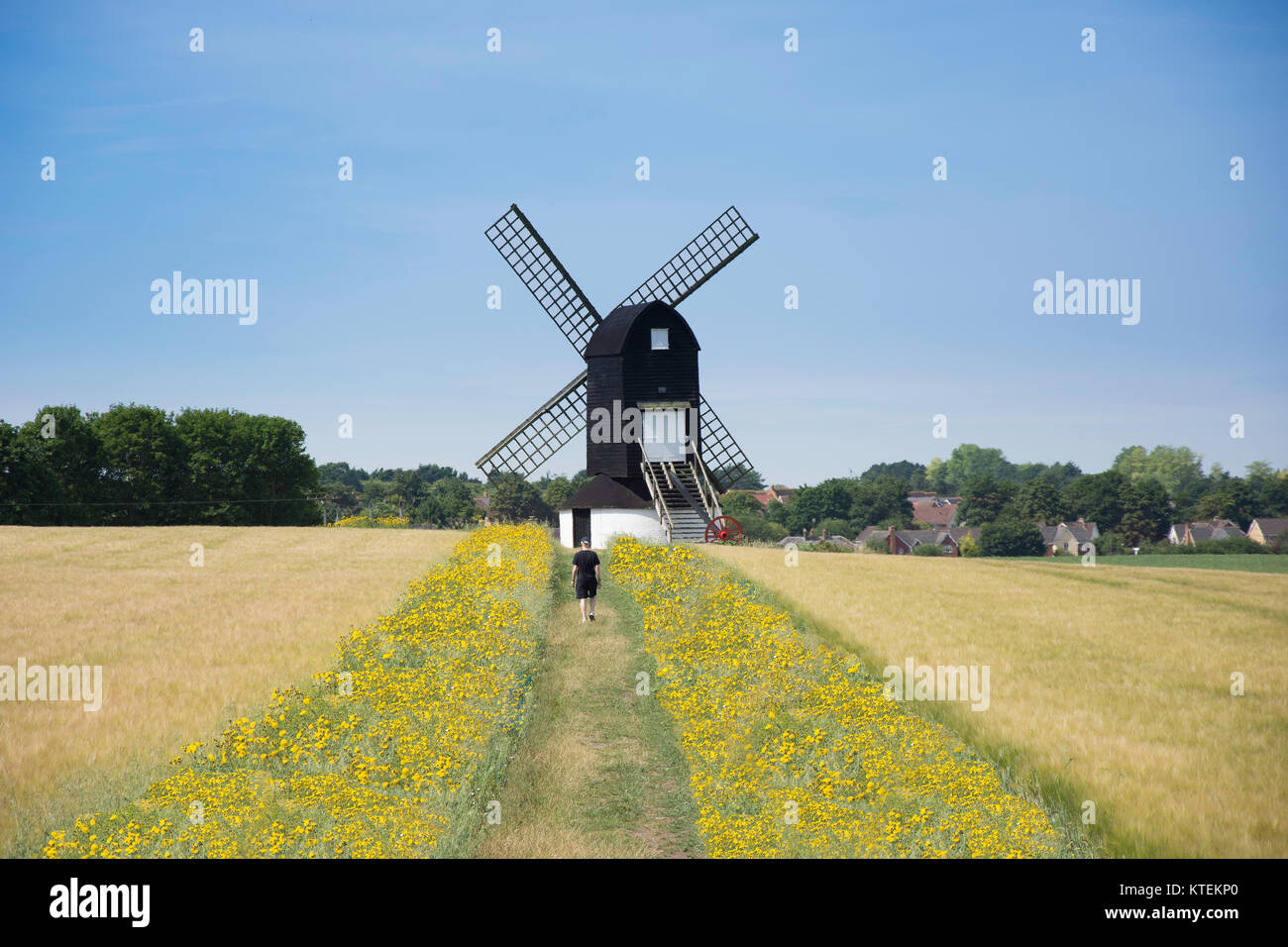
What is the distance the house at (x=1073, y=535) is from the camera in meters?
118

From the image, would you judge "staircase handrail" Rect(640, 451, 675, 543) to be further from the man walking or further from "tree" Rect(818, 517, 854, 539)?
"tree" Rect(818, 517, 854, 539)

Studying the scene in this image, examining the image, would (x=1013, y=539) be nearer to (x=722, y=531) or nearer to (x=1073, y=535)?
(x=1073, y=535)

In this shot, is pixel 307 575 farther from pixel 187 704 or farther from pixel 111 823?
pixel 111 823

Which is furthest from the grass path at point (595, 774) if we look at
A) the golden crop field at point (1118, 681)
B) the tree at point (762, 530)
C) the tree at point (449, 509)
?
the tree at point (449, 509)

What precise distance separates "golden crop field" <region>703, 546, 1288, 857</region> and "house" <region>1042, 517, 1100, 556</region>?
92.9 m

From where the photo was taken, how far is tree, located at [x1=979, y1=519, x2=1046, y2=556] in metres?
120

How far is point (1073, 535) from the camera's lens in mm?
120188

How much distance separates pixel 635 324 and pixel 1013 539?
9479 cm

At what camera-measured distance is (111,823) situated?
932cm

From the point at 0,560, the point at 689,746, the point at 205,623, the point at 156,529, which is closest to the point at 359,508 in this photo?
the point at 156,529

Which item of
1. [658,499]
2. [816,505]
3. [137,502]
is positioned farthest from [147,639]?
[816,505]

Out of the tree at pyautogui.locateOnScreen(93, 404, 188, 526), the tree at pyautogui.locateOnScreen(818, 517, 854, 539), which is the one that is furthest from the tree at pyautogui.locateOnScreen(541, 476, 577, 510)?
the tree at pyautogui.locateOnScreen(93, 404, 188, 526)

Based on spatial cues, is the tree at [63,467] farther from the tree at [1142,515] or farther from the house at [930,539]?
the tree at [1142,515]

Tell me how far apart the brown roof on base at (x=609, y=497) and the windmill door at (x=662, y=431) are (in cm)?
177
